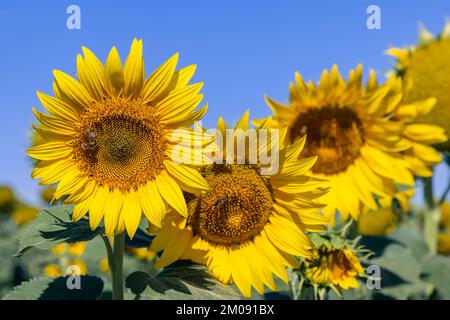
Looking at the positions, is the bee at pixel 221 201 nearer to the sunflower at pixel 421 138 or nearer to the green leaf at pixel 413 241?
the sunflower at pixel 421 138

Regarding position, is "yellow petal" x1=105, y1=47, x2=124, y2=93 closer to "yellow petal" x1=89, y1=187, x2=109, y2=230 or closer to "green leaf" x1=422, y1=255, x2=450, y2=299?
"yellow petal" x1=89, y1=187, x2=109, y2=230

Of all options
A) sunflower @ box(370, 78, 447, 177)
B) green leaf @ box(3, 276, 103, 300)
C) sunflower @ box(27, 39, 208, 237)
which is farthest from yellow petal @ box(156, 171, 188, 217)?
sunflower @ box(370, 78, 447, 177)

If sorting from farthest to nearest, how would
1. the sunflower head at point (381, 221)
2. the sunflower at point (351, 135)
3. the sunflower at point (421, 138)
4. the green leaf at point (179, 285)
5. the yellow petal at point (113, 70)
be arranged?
the sunflower head at point (381, 221), the sunflower at point (421, 138), the sunflower at point (351, 135), the green leaf at point (179, 285), the yellow petal at point (113, 70)

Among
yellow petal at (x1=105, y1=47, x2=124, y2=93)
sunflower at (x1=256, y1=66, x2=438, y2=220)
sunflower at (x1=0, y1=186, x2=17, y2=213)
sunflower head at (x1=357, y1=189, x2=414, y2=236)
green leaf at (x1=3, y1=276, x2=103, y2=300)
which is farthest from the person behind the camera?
sunflower at (x1=0, y1=186, x2=17, y2=213)

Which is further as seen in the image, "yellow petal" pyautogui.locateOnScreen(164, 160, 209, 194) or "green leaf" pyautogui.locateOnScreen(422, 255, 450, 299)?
"green leaf" pyautogui.locateOnScreen(422, 255, 450, 299)

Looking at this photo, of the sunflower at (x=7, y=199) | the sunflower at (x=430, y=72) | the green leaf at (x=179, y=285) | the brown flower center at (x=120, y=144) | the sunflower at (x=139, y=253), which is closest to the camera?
the brown flower center at (x=120, y=144)

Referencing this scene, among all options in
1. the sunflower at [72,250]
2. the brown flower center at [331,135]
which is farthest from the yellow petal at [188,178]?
the sunflower at [72,250]
